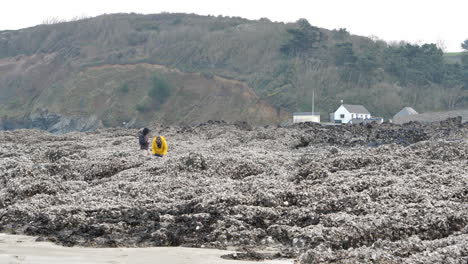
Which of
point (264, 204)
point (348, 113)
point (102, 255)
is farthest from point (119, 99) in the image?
point (102, 255)

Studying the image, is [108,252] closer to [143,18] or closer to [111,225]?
[111,225]

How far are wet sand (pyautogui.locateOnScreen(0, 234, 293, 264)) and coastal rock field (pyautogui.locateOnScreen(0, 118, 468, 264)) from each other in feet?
0.99

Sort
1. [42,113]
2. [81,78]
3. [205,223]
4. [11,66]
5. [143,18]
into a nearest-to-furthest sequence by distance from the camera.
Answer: [205,223] < [42,113] < [81,78] < [11,66] < [143,18]

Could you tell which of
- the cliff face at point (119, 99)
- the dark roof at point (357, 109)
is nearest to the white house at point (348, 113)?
the dark roof at point (357, 109)

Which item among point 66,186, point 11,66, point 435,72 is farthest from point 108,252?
point 11,66

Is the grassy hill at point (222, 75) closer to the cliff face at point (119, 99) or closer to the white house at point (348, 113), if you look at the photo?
the cliff face at point (119, 99)

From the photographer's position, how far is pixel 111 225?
29.6 feet

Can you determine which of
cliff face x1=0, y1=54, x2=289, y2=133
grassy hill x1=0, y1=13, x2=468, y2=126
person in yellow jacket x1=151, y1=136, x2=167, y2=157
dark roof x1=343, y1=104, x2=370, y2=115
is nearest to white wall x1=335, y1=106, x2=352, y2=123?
dark roof x1=343, y1=104, x2=370, y2=115

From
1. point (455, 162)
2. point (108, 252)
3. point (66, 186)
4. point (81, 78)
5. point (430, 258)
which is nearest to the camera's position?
point (430, 258)

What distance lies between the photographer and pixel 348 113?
2281 inches

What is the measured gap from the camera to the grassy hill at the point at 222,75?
64.7 m

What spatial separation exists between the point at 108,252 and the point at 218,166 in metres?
6.51

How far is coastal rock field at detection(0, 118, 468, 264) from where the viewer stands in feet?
25.0

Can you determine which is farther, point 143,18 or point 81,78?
point 143,18
